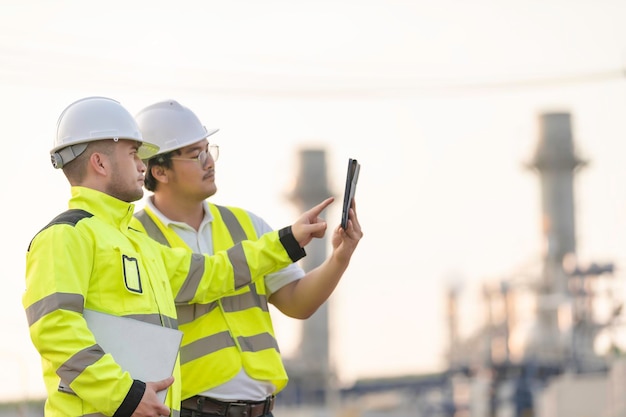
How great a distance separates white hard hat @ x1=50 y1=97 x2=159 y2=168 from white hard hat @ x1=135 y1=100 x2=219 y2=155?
91 cm

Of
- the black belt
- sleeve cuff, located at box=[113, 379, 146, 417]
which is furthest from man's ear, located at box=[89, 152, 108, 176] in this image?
the black belt

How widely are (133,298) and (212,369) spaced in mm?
1013

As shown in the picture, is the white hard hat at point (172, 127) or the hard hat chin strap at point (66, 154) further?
the white hard hat at point (172, 127)

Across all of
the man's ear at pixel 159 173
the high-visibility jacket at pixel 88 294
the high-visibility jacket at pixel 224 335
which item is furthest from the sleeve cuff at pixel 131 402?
the man's ear at pixel 159 173

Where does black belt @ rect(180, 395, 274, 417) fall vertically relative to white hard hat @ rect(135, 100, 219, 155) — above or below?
below

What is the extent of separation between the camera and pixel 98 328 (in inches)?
190

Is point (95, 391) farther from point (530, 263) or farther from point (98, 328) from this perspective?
point (530, 263)

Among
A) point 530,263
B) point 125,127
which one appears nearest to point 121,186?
point 125,127

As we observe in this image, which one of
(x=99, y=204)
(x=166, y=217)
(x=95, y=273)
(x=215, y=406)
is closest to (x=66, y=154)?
(x=99, y=204)

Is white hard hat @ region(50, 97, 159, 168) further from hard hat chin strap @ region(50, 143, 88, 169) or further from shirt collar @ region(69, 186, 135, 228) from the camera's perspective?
shirt collar @ region(69, 186, 135, 228)

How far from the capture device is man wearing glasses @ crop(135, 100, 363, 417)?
19.2 ft

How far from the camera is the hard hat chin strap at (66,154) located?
201 inches

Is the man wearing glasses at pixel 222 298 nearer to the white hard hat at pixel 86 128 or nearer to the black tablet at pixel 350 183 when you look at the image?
the black tablet at pixel 350 183

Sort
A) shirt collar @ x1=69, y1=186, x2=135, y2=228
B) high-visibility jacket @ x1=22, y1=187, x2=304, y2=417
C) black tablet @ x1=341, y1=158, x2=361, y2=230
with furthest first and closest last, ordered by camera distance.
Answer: black tablet @ x1=341, y1=158, x2=361, y2=230 → shirt collar @ x1=69, y1=186, x2=135, y2=228 → high-visibility jacket @ x1=22, y1=187, x2=304, y2=417
